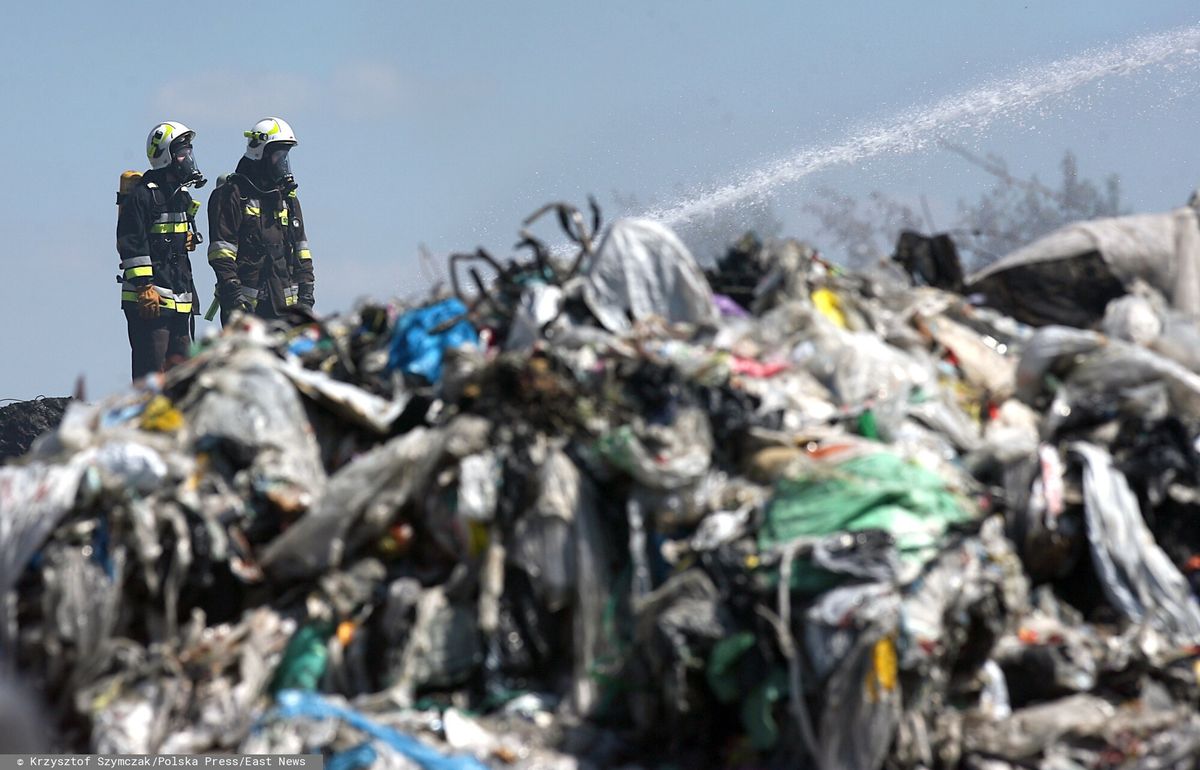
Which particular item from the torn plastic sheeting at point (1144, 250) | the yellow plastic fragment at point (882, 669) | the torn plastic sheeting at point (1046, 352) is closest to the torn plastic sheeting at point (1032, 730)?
the yellow plastic fragment at point (882, 669)

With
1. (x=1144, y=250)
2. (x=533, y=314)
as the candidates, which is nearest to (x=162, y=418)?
(x=533, y=314)

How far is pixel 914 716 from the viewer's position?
3238 mm

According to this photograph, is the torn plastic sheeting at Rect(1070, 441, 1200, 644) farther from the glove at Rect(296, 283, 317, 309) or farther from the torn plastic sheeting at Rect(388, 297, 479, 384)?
the glove at Rect(296, 283, 317, 309)

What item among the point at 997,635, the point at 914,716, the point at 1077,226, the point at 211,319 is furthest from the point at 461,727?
the point at 211,319

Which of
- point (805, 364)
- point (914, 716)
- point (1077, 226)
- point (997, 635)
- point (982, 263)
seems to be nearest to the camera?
point (914, 716)

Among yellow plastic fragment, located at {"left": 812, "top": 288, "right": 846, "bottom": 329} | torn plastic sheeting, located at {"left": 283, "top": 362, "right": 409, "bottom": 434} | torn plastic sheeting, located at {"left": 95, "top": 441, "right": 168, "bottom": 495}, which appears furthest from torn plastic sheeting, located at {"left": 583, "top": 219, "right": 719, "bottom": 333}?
torn plastic sheeting, located at {"left": 95, "top": 441, "right": 168, "bottom": 495}

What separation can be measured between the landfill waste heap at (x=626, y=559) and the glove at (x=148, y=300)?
698 centimetres

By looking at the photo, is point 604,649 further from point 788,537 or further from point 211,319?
point 211,319

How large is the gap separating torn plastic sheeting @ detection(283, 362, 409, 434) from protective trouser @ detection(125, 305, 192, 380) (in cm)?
730

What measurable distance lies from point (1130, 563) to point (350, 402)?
2170 mm

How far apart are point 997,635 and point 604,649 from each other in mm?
956

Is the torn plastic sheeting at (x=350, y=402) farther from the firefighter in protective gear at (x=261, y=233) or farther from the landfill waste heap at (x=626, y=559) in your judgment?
the firefighter in protective gear at (x=261, y=233)

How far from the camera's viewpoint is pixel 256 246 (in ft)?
37.5

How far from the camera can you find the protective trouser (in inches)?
441
